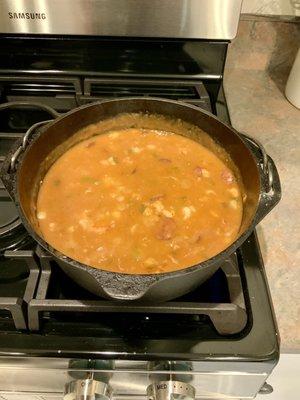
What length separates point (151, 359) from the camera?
728 millimetres

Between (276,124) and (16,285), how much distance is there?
2.70ft

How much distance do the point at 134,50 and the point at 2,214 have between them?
0.56 metres

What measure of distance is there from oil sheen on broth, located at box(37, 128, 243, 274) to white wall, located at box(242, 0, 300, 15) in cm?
53

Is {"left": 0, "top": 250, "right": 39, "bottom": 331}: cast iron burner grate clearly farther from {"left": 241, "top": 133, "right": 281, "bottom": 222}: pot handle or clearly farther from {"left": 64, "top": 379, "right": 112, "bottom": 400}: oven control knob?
{"left": 241, "top": 133, "right": 281, "bottom": 222}: pot handle

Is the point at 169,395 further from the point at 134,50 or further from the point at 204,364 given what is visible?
the point at 134,50

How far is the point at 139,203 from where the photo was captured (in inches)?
35.5

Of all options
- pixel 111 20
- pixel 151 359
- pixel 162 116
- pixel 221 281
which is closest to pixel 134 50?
pixel 111 20

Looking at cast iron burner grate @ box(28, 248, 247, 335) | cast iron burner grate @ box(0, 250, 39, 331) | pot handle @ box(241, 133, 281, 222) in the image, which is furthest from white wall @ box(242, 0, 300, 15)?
cast iron burner grate @ box(0, 250, 39, 331)

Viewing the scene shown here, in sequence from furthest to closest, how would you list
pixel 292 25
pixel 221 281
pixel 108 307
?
pixel 292 25
pixel 221 281
pixel 108 307

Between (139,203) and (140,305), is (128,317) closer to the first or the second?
(140,305)

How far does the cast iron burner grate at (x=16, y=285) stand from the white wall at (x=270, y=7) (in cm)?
96

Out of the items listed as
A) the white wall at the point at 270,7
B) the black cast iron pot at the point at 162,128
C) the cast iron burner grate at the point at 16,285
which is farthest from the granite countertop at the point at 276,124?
the cast iron burner grate at the point at 16,285

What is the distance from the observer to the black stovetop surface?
0.72 metres

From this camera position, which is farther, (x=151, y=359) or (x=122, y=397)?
(x=122, y=397)
